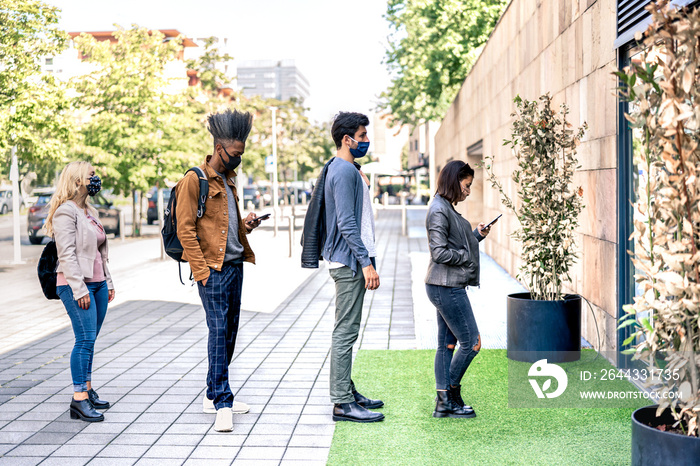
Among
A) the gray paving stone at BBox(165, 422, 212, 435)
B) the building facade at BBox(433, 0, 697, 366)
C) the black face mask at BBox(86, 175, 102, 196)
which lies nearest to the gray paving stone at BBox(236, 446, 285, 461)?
the gray paving stone at BBox(165, 422, 212, 435)

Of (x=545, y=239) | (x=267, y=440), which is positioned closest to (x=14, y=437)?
(x=267, y=440)

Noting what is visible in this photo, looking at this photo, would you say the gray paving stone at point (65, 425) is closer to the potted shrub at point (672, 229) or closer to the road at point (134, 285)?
the road at point (134, 285)

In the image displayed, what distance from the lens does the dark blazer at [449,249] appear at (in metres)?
5.03

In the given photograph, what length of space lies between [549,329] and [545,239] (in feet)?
2.59

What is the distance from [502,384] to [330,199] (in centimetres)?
221

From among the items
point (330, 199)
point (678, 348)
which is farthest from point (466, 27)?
point (678, 348)

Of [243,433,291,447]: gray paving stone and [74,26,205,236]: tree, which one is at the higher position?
[74,26,205,236]: tree

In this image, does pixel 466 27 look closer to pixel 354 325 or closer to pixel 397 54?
pixel 397 54

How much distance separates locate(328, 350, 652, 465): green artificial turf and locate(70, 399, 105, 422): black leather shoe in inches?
63.9

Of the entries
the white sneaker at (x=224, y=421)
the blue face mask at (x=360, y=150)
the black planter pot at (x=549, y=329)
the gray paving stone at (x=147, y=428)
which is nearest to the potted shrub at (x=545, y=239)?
the black planter pot at (x=549, y=329)

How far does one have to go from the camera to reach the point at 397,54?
3125cm

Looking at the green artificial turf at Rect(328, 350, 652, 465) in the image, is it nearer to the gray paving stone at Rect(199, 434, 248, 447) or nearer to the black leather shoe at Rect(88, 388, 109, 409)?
the gray paving stone at Rect(199, 434, 248, 447)

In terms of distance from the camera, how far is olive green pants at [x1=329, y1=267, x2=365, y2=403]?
16.5 ft

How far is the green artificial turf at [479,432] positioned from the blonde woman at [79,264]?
5.84 ft
